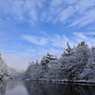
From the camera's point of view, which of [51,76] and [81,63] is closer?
[81,63]

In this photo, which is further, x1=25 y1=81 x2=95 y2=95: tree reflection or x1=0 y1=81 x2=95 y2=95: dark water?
x1=0 y1=81 x2=95 y2=95: dark water

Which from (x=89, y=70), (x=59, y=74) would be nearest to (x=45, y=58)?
(x=59, y=74)

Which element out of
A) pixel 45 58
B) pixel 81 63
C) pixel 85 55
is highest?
pixel 45 58

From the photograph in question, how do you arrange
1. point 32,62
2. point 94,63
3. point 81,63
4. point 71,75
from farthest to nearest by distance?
point 32,62, point 71,75, point 81,63, point 94,63

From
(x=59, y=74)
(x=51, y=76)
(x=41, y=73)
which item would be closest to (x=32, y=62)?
(x=41, y=73)

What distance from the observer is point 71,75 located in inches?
1208

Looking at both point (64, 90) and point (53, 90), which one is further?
point (53, 90)

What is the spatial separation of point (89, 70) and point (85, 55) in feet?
36.6

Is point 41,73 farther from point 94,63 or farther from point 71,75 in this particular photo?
point 94,63

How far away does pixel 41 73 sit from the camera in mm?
54438

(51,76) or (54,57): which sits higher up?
(54,57)

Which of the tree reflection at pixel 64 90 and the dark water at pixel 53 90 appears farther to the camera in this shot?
the dark water at pixel 53 90

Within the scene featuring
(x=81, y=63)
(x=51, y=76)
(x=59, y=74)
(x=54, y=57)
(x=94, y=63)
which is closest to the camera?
(x=94, y=63)

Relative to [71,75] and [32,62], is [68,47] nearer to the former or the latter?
[71,75]
